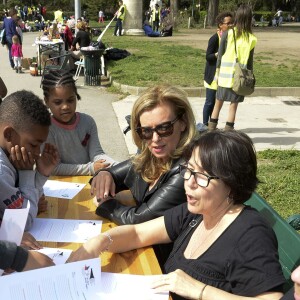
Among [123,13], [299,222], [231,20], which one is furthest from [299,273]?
[123,13]

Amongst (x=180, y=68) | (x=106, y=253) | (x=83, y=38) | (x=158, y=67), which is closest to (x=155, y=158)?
(x=106, y=253)

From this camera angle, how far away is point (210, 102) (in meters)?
7.14

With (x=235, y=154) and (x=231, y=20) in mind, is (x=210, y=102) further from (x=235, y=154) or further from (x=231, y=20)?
(x=235, y=154)

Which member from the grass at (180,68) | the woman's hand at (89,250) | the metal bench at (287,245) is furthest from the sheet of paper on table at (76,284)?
the grass at (180,68)

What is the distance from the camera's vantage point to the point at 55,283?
5.65 feet

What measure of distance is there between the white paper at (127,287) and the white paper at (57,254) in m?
0.21

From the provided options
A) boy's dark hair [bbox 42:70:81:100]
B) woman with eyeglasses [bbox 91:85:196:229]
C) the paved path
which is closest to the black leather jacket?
woman with eyeglasses [bbox 91:85:196:229]

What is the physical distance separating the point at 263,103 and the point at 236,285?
8.32 meters

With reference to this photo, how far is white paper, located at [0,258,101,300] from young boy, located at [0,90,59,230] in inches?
23.6

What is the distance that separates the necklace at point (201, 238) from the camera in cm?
198

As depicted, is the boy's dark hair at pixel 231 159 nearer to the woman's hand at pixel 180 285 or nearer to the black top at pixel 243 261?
the black top at pixel 243 261

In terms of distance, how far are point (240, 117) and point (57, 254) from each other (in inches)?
268

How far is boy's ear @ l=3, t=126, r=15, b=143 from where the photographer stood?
2.29m

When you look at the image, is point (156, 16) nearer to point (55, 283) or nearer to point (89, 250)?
point (89, 250)
